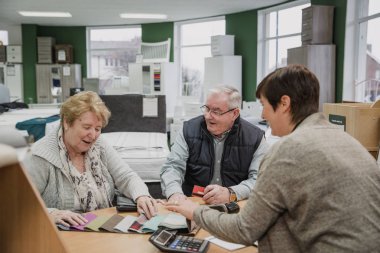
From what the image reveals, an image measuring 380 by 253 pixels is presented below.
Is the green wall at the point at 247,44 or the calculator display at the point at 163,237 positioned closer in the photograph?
the calculator display at the point at 163,237

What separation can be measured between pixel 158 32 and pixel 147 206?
7924 millimetres

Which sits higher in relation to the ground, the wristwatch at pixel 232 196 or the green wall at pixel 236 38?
the green wall at pixel 236 38

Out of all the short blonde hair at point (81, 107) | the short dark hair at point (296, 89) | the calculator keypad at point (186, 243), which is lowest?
the calculator keypad at point (186, 243)

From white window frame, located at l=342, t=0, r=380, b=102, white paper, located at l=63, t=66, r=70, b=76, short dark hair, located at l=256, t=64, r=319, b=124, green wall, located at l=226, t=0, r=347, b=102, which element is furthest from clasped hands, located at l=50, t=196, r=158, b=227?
white paper, located at l=63, t=66, r=70, b=76

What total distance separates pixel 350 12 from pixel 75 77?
6.34 m

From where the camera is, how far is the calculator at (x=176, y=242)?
4.94 ft

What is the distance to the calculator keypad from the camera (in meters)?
1.51

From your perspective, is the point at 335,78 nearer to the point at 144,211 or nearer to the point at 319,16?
the point at 319,16

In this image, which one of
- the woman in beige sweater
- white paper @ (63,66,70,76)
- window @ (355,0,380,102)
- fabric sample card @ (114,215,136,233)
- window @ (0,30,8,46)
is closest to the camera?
the woman in beige sweater

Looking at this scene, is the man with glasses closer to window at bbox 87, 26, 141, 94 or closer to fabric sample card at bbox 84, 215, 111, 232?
fabric sample card at bbox 84, 215, 111, 232

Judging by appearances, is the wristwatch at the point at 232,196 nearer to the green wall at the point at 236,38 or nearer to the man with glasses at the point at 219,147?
the man with glasses at the point at 219,147

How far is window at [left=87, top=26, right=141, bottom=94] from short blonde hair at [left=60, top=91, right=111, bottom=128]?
7906 mm

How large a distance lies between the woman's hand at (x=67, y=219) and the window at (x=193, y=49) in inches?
283

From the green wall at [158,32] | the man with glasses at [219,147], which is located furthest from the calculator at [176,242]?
the green wall at [158,32]
